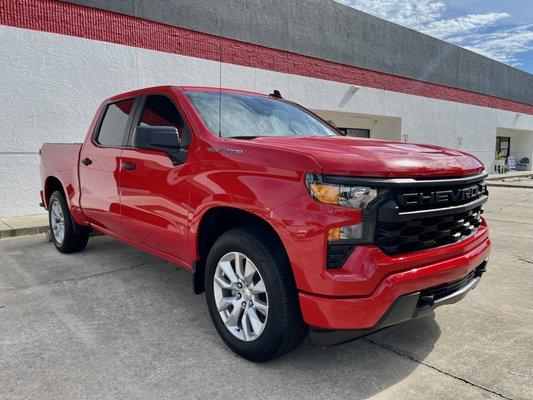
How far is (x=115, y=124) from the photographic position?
459cm

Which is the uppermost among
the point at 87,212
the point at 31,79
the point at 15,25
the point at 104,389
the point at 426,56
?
the point at 426,56

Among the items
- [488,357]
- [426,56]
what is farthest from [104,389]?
[426,56]

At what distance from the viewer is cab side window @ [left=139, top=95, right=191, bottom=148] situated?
3519mm

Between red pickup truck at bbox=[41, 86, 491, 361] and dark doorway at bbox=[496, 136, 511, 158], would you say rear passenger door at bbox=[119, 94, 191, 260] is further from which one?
dark doorway at bbox=[496, 136, 511, 158]

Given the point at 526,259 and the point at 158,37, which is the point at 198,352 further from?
the point at 158,37

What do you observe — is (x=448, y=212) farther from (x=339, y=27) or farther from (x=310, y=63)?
(x=339, y=27)

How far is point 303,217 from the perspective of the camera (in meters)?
2.50

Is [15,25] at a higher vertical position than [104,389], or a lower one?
higher

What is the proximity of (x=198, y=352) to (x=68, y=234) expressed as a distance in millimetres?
3228

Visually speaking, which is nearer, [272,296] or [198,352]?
[272,296]

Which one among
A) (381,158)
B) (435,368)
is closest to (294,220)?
(381,158)

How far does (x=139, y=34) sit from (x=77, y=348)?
8.26 m

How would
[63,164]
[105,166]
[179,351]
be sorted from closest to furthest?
[179,351] → [105,166] → [63,164]

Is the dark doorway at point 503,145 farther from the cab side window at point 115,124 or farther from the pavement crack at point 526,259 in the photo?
the cab side window at point 115,124
